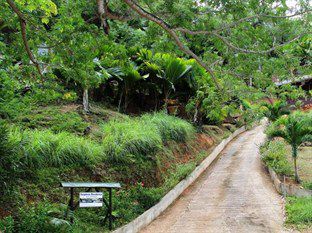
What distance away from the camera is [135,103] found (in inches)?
669

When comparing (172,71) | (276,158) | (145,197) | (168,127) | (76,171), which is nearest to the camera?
(76,171)

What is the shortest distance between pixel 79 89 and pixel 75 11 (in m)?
7.59

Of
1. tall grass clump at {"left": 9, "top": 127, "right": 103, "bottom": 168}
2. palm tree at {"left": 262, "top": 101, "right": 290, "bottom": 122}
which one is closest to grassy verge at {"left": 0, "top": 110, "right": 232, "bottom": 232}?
tall grass clump at {"left": 9, "top": 127, "right": 103, "bottom": 168}

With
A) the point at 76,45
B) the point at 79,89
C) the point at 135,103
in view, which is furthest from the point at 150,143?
the point at 135,103

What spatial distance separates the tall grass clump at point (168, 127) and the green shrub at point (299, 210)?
4.74m

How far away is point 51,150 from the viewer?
7996mm

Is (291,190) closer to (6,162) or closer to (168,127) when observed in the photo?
(168,127)

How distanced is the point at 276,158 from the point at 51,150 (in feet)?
34.6

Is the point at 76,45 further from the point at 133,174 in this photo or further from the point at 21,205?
the point at 133,174

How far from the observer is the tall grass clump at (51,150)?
7293mm

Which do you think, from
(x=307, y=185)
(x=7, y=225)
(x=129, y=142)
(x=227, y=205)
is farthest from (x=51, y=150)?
(x=307, y=185)

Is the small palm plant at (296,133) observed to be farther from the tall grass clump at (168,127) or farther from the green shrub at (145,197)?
the green shrub at (145,197)

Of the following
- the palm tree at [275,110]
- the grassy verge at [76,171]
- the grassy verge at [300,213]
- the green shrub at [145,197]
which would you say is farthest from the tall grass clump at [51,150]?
the palm tree at [275,110]

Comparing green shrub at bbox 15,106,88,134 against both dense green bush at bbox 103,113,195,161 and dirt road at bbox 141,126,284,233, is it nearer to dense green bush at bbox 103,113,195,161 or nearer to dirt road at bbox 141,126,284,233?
dense green bush at bbox 103,113,195,161
